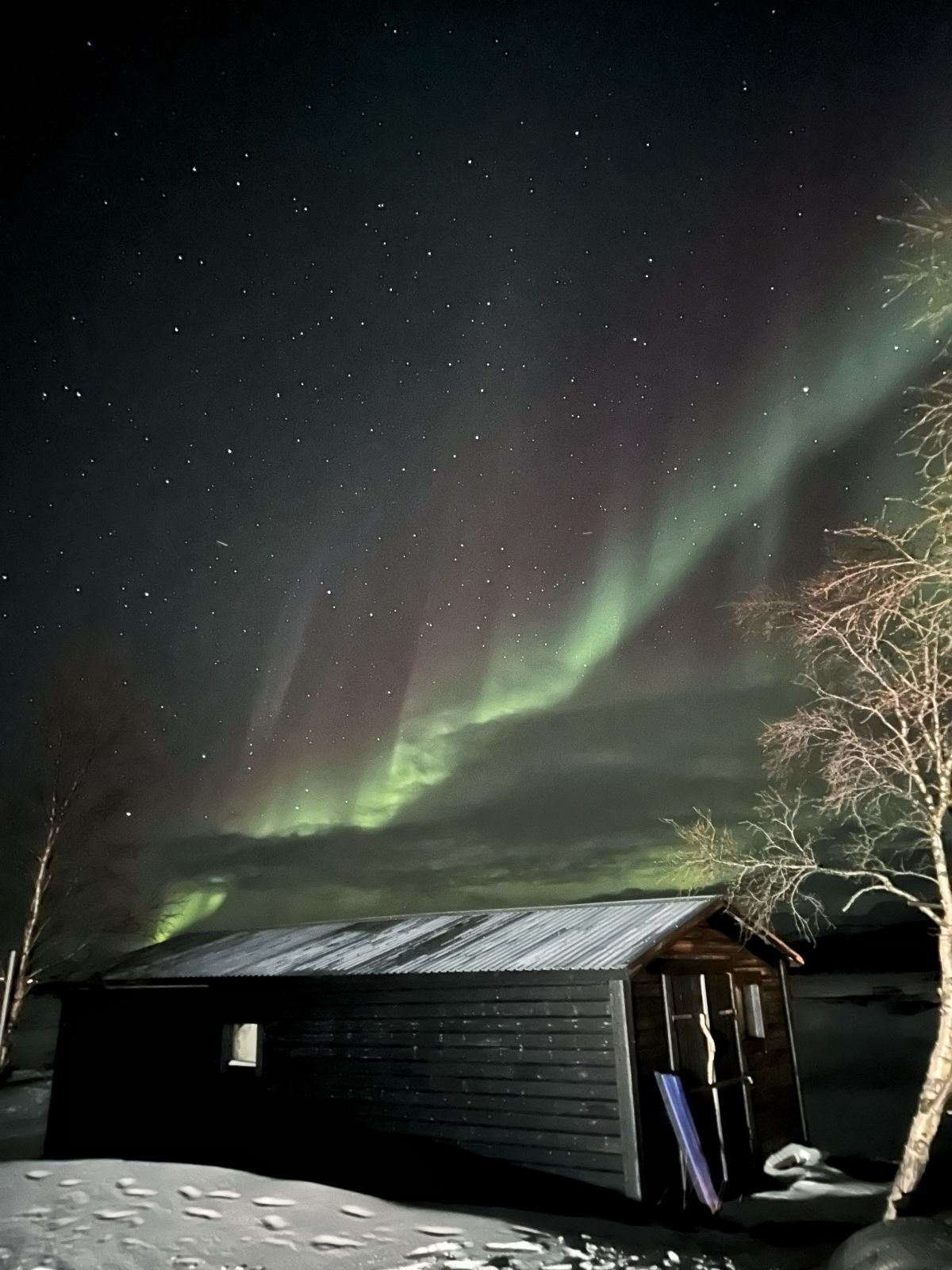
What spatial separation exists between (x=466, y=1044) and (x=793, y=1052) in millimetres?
8327

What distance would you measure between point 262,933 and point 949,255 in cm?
2000

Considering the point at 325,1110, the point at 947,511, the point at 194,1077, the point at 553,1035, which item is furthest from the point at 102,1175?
the point at 947,511

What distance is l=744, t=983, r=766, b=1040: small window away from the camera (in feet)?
51.5

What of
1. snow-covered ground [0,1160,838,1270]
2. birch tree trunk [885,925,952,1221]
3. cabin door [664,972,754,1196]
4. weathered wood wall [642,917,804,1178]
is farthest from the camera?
cabin door [664,972,754,1196]

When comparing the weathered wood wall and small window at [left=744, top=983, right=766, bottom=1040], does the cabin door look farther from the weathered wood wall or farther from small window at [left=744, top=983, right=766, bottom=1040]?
small window at [left=744, top=983, right=766, bottom=1040]

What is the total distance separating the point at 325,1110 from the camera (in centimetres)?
1409

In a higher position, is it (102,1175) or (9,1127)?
(102,1175)

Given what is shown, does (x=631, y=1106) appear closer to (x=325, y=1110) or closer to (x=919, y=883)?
(x=325, y=1110)

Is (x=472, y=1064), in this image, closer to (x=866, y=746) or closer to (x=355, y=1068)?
(x=355, y=1068)

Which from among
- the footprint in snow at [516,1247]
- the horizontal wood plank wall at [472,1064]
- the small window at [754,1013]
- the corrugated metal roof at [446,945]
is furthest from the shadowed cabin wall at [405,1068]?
the footprint in snow at [516,1247]

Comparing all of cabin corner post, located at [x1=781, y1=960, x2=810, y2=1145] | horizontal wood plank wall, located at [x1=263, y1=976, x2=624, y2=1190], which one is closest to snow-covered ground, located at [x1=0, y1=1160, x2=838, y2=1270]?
horizontal wood plank wall, located at [x1=263, y1=976, x2=624, y2=1190]

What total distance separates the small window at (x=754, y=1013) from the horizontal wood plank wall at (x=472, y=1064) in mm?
5503

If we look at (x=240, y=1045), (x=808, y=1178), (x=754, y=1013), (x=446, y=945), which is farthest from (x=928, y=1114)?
(x=240, y=1045)

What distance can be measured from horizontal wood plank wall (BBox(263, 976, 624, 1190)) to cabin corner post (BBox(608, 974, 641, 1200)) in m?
0.10
